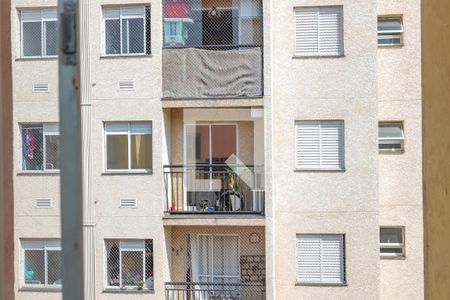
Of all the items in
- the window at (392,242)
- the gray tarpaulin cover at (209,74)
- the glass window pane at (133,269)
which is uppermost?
the gray tarpaulin cover at (209,74)

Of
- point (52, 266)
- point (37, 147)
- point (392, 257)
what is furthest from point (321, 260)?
point (37, 147)

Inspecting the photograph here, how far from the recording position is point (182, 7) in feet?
48.0

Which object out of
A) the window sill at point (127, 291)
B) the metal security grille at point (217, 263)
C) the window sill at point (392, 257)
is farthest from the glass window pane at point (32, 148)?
the window sill at point (392, 257)

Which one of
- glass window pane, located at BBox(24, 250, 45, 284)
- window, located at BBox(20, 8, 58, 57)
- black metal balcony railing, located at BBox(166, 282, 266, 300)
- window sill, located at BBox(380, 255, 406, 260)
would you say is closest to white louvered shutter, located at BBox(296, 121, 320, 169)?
window sill, located at BBox(380, 255, 406, 260)

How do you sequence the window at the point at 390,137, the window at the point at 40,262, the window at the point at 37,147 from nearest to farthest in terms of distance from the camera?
the window at the point at 40,262, the window at the point at 37,147, the window at the point at 390,137

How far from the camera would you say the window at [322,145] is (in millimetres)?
14742

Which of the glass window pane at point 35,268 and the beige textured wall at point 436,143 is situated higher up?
the beige textured wall at point 436,143

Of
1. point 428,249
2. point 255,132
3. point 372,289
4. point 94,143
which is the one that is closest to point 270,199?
point 255,132

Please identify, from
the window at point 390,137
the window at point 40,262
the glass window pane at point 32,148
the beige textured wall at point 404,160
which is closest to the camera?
the window at point 40,262

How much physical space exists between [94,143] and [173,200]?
1831 mm

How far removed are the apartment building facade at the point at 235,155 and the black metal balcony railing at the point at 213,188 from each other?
3 centimetres

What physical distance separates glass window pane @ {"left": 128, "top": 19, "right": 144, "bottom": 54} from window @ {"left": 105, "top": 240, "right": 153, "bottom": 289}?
360cm

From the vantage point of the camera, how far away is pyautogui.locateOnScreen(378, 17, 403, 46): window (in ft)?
49.6

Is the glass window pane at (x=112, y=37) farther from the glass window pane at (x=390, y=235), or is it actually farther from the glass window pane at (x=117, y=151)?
the glass window pane at (x=390, y=235)
